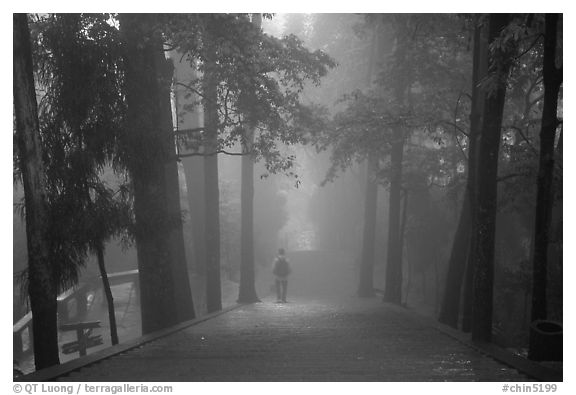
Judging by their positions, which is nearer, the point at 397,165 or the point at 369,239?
the point at 397,165

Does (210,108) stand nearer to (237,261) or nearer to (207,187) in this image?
(207,187)

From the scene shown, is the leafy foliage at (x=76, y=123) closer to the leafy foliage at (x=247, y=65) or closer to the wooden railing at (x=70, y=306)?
the leafy foliage at (x=247, y=65)

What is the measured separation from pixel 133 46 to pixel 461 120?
8.37 meters

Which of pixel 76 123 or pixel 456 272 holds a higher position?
pixel 76 123

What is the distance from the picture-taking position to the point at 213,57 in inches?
350

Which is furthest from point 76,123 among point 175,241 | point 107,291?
point 175,241

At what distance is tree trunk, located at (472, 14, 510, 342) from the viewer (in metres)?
6.80

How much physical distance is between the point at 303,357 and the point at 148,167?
397cm

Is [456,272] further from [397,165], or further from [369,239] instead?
[369,239]

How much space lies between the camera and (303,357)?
5938 millimetres

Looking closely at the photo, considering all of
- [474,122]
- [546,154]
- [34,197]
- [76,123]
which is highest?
[474,122]

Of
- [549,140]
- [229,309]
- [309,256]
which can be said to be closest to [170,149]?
[229,309]

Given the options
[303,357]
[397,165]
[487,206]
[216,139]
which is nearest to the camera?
[303,357]

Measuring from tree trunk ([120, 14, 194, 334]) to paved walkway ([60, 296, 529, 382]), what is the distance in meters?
0.84
